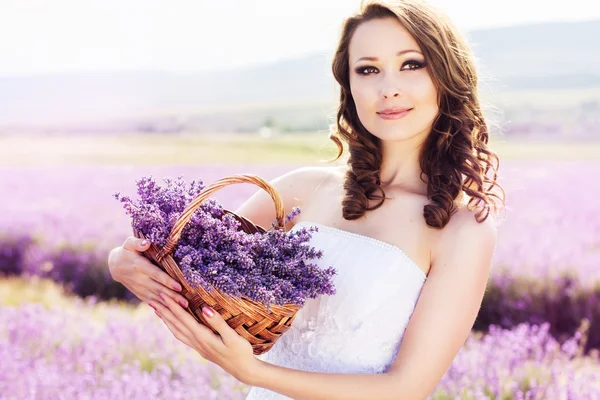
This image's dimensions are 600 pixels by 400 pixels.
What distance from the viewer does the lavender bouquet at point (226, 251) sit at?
1.87 m

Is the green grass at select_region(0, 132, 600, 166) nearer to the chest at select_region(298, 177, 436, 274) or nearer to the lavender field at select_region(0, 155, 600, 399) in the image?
the lavender field at select_region(0, 155, 600, 399)

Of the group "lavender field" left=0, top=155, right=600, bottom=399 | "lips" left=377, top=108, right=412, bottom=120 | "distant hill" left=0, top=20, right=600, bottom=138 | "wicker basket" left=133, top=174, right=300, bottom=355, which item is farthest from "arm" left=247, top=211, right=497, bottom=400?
"distant hill" left=0, top=20, right=600, bottom=138

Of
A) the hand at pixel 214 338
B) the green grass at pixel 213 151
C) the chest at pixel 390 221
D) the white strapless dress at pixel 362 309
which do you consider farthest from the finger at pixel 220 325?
the green grass at pixel 213 151

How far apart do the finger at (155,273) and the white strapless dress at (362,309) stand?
600mm

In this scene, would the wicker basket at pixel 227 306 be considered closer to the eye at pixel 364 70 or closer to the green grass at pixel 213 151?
the eye at pixel 364 70

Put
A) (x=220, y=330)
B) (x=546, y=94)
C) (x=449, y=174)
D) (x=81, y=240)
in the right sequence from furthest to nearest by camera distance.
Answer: (x=546, y=94)
(x=81, y=240)
(x=449, y=174)
(x=220, y=330)

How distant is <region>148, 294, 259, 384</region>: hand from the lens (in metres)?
1.94

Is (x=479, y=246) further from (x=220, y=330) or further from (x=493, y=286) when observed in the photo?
(x=493, y=286)

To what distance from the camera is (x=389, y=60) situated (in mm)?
2428

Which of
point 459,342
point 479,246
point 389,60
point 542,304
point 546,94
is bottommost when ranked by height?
point 546,94

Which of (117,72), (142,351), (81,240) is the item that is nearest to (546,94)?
(117,72)

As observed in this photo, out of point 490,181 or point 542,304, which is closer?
point 490,181

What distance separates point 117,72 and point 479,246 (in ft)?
217

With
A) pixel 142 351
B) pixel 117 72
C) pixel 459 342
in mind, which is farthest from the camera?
pixel 117 72
